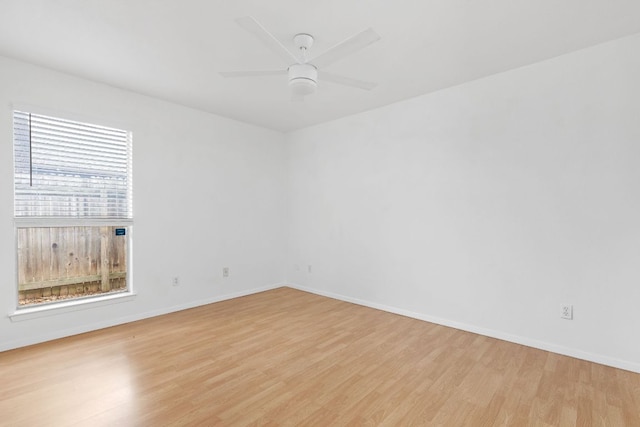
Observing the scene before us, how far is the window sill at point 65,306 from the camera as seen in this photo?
9.41 feet

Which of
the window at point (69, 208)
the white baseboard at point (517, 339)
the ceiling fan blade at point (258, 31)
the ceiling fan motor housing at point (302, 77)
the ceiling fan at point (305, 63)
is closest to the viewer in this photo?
the ceiling fan blade at point (258, 31)

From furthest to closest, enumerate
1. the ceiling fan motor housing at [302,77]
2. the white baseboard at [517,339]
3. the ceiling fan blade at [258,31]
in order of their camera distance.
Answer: the white baseboard at [517,339] < the ceiling fan motor housing at [302,77] < the ceiling fan blade at [258,31]

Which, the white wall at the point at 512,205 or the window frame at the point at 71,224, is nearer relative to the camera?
the white wall at the point at 512,205

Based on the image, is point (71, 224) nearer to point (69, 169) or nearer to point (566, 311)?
point (69, 169)

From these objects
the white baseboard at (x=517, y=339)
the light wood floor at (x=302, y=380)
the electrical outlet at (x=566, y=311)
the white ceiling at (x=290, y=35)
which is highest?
the white ceiling at (x=290, y=35)

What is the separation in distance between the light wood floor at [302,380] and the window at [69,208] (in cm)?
65

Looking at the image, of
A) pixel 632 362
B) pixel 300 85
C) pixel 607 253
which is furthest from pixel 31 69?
pixel 632 362

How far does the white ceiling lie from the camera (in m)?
2.10

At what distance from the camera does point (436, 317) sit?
3.52 metres

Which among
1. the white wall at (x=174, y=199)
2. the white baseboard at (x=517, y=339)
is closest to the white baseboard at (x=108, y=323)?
the white wall at (x=174, y=199)

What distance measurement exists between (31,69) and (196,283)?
2.82 m

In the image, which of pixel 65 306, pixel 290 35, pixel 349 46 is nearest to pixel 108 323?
pixel 65 306

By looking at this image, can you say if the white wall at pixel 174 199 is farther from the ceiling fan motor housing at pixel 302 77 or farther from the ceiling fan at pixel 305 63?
the ceiling fan motor housing at pixel 302 77

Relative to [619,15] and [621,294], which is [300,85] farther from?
[621,294]
